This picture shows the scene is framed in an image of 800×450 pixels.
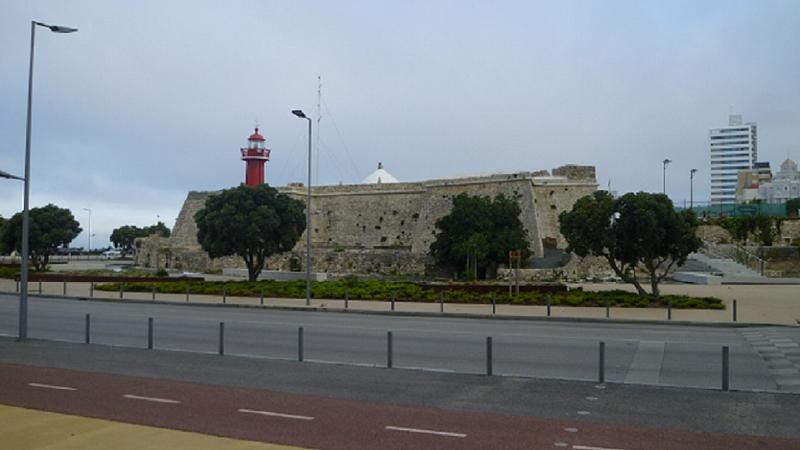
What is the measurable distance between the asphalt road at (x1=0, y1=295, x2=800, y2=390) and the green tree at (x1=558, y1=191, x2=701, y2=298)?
20.5 ft

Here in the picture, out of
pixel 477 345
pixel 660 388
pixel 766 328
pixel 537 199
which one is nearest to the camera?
pixel 660 388

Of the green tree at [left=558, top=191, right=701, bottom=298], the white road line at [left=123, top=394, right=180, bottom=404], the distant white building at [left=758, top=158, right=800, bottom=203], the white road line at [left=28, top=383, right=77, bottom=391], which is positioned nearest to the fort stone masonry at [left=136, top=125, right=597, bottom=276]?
the green tree at [left=558, top=191, right=701, bottom=298]

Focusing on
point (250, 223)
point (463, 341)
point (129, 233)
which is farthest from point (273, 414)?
point (129, 233)

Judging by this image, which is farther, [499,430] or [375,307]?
[375,307]

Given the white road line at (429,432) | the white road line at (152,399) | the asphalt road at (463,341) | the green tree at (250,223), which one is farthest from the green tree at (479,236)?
the white road line at (429,432)

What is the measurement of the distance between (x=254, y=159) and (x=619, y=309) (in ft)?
153

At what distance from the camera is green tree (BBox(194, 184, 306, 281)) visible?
34688mm

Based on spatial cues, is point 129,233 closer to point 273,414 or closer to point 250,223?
point 250,223

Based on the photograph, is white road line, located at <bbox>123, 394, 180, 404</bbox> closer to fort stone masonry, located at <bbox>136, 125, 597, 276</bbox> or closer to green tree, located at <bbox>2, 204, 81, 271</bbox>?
fort stone masonry, located at <bbox>136, 125, 597, 276</bbox>

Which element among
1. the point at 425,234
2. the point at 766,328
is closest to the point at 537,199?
the point at 425,234

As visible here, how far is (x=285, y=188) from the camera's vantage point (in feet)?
207

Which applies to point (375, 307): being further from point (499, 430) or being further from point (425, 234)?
point (425, 234)

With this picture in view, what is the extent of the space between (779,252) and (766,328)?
30810 mm

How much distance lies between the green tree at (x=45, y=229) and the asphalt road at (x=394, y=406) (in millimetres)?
40235
